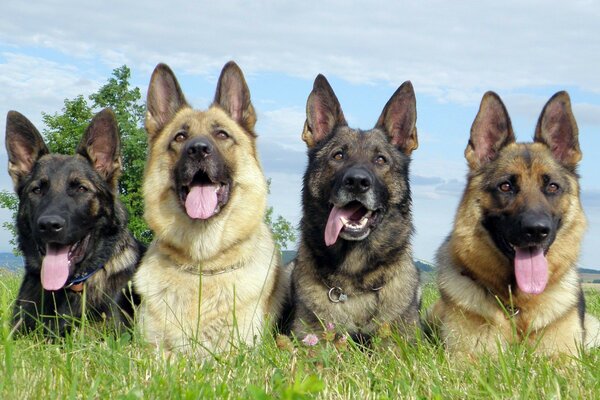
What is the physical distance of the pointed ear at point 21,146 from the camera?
668 centimetres

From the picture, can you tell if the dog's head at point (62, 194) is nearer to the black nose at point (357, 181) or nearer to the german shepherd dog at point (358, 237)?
the german shepherd dog at point (358, 237)

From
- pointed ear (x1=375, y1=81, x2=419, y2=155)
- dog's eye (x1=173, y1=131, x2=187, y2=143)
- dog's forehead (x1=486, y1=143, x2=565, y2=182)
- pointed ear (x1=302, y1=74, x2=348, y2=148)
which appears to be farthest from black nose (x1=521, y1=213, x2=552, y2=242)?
dog's eye (x1=173, y1=131, x2=187, y2=143)

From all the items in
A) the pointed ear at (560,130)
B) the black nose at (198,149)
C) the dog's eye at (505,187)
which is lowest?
the dog's eye at (505,187)

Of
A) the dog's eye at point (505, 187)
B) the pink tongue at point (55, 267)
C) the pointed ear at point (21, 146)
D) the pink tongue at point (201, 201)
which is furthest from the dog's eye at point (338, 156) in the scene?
the pointed ear at point (21, 146)

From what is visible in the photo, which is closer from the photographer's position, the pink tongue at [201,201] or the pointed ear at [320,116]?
the pink tongue at [201,201]

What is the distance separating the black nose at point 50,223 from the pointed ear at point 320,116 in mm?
2397

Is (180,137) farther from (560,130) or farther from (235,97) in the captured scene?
(560,130)

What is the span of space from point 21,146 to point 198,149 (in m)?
2.30

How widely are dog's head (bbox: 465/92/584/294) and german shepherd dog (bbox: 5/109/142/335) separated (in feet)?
10.9

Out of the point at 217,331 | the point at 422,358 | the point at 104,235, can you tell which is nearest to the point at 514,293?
the point at 422,358

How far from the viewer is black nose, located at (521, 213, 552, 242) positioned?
506 cm

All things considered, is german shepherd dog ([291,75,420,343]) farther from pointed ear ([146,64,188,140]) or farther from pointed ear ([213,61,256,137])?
pointed ear ([146,64,188,140])

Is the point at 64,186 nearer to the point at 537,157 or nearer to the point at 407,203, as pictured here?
the point at 407,203

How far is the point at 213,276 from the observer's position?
5.86 meters
